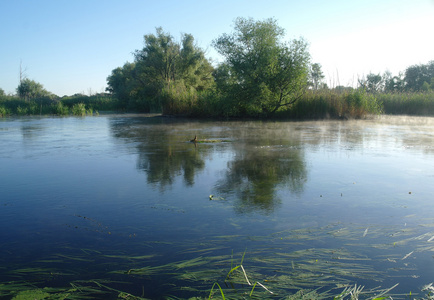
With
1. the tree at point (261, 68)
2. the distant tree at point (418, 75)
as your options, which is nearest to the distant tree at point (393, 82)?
the distant tree at point (418, 75)

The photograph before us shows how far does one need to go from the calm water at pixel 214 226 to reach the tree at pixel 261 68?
17228 mm

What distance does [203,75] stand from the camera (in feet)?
172

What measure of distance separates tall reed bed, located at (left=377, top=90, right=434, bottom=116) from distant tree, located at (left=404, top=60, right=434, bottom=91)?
36.4m

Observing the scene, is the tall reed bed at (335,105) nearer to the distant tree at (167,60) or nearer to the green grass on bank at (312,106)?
the green grass on bank at (312,106)

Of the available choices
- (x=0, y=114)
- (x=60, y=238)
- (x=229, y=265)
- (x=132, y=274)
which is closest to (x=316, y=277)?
(x=229, y=265)

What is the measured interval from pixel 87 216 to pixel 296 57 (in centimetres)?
2233

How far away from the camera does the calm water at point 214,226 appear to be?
266 cm

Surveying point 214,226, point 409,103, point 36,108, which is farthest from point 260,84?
point 36,108

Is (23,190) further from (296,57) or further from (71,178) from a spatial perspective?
(296,57)

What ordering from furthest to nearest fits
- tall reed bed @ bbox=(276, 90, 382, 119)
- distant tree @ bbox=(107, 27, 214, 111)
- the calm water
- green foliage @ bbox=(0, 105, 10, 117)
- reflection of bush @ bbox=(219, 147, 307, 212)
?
distant tree @ bbox=(107, 27, 214, 111), green foliage @ bbox=(0, 105, 10, 117), tall reed bed @ bbox=(276, 90, 382, 119), reflection of bush @ bbox=(219, 147, 307, 212), the calm water

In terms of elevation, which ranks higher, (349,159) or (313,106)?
(313,106)

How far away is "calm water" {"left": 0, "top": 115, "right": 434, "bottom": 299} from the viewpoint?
105 inches

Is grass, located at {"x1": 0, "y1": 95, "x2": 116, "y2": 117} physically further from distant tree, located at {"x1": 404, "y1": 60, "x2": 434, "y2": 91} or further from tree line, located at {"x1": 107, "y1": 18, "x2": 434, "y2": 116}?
distant tree, located at {"x1": 404, "y1": 60, "x2": 434, "y2": 91}

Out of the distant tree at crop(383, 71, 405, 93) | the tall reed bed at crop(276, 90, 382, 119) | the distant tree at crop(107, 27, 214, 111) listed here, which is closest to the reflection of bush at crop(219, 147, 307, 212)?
the tall reed bed at crop(276, 90, 382, 119)
